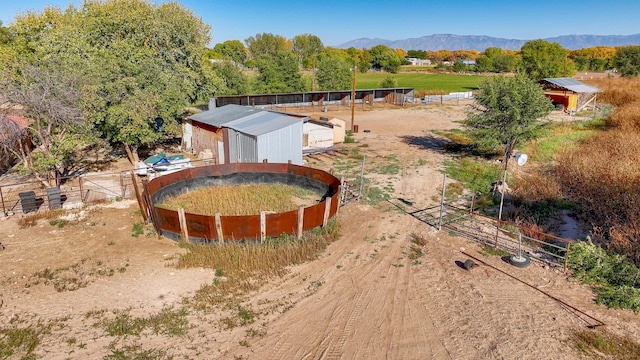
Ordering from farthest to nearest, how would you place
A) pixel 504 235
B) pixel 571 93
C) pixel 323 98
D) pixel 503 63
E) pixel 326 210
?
1. pixel 503 63
2. pixel 323 98
3. pixel 571 93
4. pixel 504 235
5. pixel 326 210

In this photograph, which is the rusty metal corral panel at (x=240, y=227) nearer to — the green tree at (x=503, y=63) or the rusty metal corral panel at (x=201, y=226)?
the rusty metal corral panel at (x=201, y=226)

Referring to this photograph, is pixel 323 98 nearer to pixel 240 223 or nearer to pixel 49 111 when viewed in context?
pixel 49 111

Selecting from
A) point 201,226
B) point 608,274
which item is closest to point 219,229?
point 201,226

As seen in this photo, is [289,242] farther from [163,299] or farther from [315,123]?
[315,123]

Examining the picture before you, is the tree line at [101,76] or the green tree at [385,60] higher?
the green tree at [385,60]

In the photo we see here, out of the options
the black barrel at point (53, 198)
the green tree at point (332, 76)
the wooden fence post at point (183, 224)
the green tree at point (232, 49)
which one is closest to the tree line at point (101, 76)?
the black barrel at point (53, 198)
